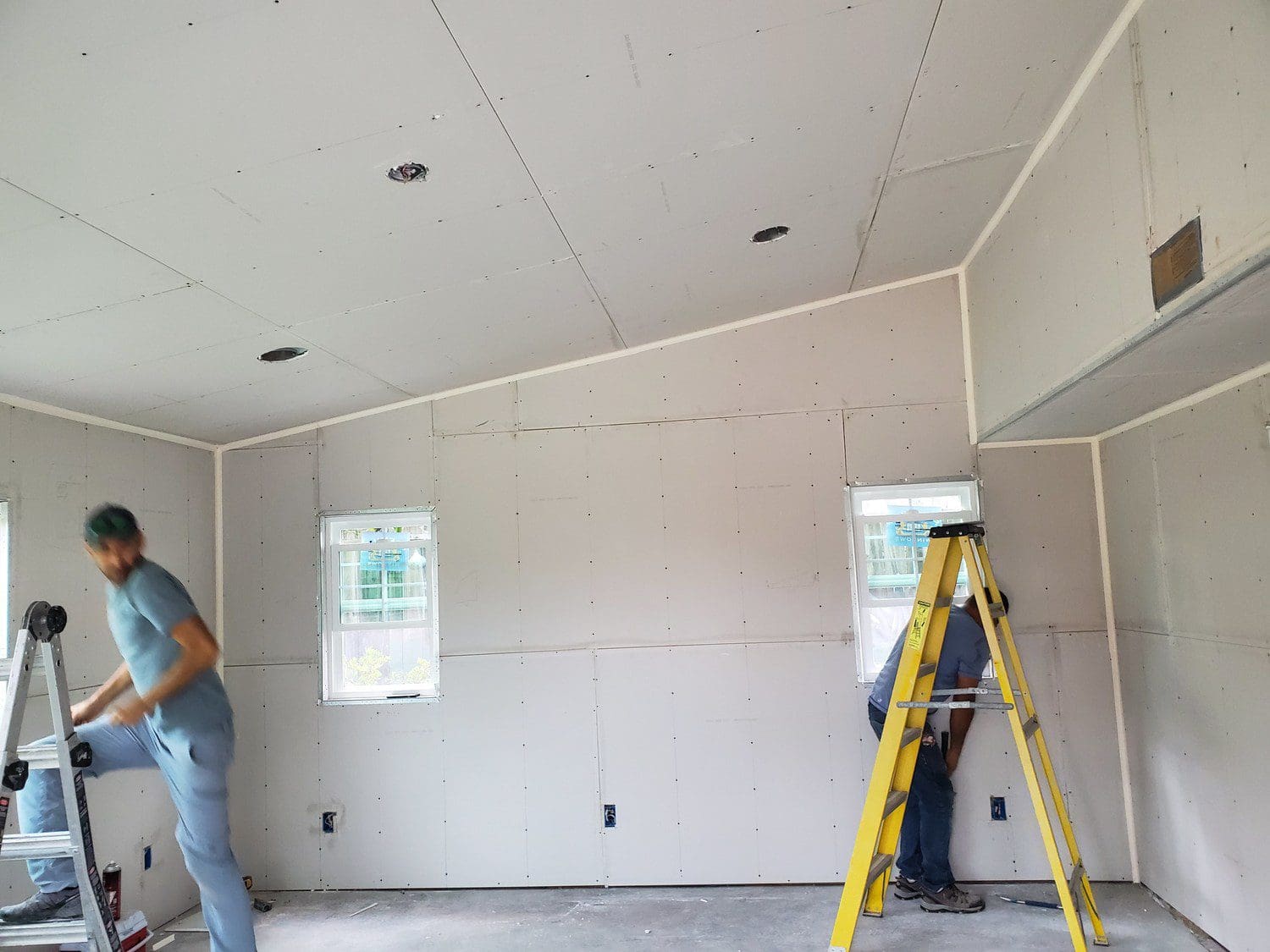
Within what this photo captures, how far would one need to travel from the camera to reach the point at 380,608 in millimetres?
5102

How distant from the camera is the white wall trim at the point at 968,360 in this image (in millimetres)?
4785

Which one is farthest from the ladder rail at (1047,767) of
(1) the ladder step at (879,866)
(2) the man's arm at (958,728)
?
(1) the ladder step at (879,866)

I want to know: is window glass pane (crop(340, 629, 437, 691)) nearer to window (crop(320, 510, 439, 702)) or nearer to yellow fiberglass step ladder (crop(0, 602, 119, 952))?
window (crop(320, 510, 439, 702))

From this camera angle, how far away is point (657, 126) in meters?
2.60

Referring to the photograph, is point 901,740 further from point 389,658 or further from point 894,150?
point 389,658

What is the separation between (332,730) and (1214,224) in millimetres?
4616

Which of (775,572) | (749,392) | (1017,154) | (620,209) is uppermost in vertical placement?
(1017,154)

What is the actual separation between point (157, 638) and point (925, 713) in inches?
122

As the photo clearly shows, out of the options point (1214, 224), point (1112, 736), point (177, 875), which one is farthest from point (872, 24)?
point (177, 875)

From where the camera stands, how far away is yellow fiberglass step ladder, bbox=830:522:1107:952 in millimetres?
3656

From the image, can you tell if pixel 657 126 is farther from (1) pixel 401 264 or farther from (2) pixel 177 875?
(2) pixel 177 875

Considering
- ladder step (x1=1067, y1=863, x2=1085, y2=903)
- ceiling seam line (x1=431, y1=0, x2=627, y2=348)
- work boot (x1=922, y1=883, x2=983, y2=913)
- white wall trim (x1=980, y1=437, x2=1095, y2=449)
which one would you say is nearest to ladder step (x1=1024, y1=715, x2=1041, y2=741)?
ladder step (x1=1067, y1=863, x2=1085, y2=903)

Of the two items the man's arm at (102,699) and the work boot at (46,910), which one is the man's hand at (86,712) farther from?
the work boot at (46,910)

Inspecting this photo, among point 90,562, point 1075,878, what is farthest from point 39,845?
point 1075,878
